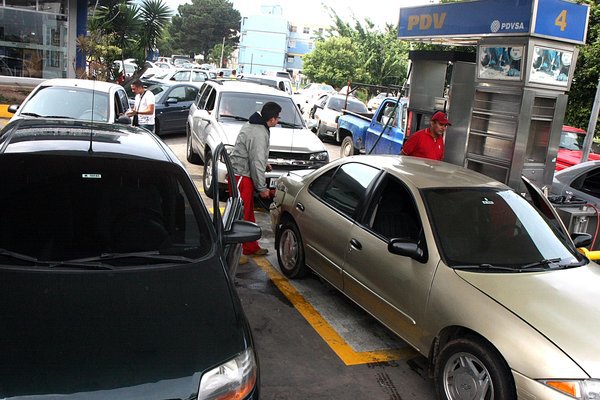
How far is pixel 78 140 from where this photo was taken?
347 centimetres

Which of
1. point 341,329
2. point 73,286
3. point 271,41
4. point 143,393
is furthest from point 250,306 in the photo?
point 271,41

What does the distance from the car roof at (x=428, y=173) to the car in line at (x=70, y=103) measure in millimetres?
4070

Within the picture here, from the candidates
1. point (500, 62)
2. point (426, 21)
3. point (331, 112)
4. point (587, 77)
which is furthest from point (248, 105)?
point (587, 77)

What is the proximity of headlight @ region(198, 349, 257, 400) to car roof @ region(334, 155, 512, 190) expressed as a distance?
219 centimetres

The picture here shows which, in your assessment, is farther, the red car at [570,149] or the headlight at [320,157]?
the red car at [570,149]

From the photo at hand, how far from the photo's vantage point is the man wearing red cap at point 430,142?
21.0ft

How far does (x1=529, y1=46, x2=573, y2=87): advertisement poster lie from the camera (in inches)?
270

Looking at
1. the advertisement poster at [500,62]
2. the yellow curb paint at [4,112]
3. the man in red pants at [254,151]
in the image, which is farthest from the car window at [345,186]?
the yellow curb paint at [4,112]

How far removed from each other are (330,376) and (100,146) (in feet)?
7.11

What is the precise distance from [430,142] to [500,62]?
1.81m

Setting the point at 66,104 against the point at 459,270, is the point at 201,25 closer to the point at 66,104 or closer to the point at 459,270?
the point at 66,104

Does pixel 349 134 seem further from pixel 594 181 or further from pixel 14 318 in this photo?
pixel 14 318

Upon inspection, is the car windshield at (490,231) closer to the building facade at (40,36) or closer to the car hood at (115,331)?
the car hood at (115,331)

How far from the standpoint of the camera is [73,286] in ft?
8.49
